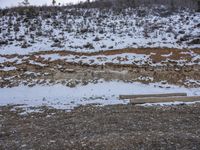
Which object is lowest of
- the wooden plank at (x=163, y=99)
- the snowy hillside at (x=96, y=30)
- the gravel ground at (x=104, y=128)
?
the wooden plank at (x=163, y=99)

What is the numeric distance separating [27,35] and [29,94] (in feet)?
34.2

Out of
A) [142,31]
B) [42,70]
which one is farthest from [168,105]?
[142,31]

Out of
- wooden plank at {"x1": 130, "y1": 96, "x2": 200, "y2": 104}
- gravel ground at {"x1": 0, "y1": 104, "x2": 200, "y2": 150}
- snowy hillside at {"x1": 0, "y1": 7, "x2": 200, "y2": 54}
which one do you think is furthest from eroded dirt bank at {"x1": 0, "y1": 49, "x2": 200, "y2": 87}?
gravel ground at {"x1": 0, "y1": 104, "x2": 200, "y2": 150}

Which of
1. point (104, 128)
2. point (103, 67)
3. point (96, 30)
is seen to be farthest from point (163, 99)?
point (96, 30)

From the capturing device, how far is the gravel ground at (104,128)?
360 inches

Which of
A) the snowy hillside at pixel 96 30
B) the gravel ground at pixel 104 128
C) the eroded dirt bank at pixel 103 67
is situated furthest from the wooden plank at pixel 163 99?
the snowy hillside at pixel 96 30

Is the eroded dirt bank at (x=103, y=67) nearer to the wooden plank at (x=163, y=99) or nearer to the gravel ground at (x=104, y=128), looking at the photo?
the wooden plank at (x=163, y=99)

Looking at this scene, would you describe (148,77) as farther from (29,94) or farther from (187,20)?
(187,20)

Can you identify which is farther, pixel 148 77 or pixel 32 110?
pixel 148 77

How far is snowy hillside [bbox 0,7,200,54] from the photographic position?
1011 inches

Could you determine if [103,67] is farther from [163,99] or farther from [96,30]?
[96,30]

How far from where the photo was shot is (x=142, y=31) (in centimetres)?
2847

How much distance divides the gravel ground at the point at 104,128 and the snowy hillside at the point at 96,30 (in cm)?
1159

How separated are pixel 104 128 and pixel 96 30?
19.0 m
